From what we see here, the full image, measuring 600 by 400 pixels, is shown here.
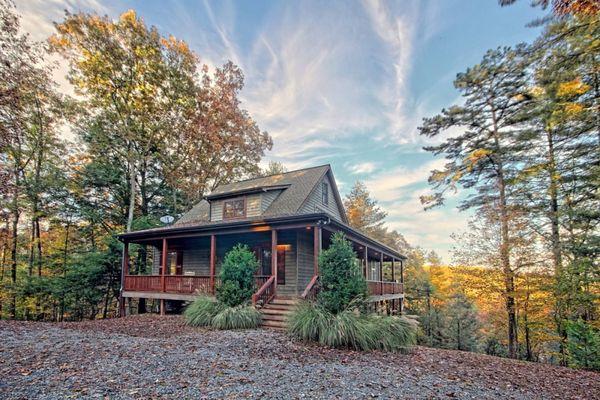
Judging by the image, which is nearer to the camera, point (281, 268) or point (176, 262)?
point (281, 268)

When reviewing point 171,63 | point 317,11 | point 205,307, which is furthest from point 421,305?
point 171,63

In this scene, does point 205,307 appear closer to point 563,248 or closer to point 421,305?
point 563,248

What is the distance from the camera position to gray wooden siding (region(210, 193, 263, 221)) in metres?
13.8

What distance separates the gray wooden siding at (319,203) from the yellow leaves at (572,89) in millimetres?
9529

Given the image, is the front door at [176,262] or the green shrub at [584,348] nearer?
the green shrub at [584,348]

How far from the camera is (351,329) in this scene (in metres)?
6.72

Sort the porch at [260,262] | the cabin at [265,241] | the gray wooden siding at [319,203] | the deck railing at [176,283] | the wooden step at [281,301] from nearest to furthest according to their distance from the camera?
the wooden step at [281,301] → the cabin at [265,241] → the porch at [260,262] → the deck railing at [176,283] → the gray wooden siding at [319,203]

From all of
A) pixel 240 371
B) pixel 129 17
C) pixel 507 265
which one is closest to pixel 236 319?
pixel 240 371

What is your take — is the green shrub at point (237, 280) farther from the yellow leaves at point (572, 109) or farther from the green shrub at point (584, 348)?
the yellow leaves at point (572, 109)

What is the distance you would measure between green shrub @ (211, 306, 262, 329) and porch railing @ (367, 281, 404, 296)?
469 centimetres

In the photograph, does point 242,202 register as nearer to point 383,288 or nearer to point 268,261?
point 268,261

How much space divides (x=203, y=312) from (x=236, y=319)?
1.28 metres

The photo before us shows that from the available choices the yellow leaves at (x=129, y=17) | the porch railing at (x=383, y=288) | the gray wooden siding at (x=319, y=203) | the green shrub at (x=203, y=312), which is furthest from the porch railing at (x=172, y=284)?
the yellow leaves at (x=129, y=17)

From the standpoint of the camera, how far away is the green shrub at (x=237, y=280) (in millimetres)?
9273
